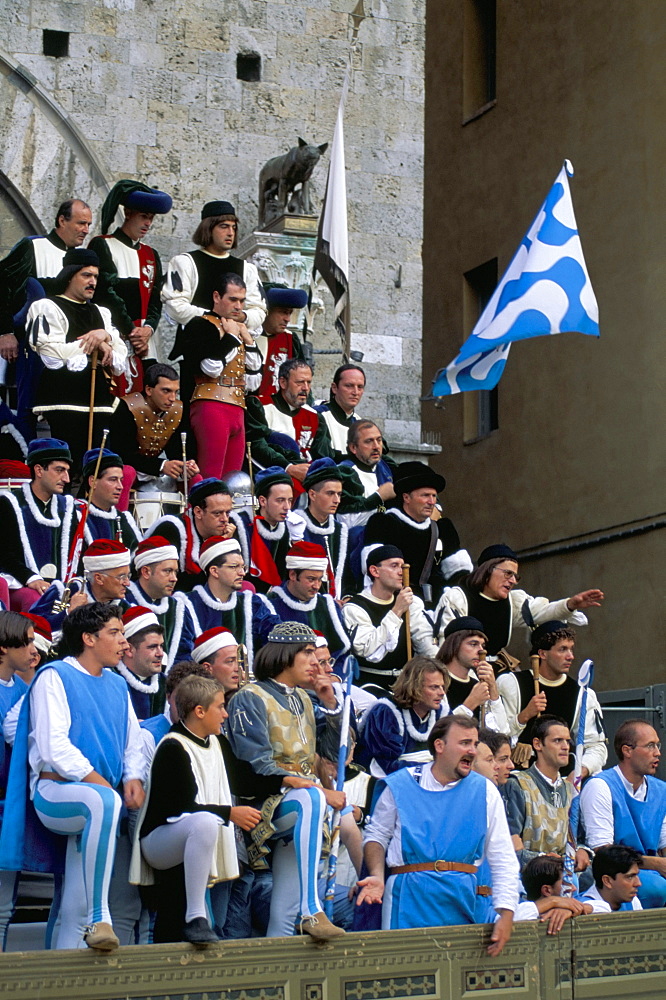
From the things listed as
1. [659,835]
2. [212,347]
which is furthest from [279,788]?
[212,347]

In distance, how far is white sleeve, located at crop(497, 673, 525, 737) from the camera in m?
10.2

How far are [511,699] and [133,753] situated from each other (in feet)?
12.6

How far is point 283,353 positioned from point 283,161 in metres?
2.55

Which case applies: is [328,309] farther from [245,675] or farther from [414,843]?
[414,843]

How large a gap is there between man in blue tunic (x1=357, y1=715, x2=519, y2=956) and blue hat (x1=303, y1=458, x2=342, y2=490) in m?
3.95

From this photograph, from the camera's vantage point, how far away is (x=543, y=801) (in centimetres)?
867

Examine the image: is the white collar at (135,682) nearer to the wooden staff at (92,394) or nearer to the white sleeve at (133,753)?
the white sleeve at (133,753)

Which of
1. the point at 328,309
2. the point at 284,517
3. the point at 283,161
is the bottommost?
the point at 284,517

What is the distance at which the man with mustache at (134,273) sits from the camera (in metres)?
11.9

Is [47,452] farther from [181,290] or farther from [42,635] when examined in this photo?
[181,290]

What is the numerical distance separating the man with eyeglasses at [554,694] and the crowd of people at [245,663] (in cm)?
2

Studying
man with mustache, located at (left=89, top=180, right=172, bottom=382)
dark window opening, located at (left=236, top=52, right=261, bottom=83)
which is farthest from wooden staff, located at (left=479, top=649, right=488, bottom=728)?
dark window opening, located at (left=236, top=52, right=261, bottom=83)

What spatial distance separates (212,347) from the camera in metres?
11.4

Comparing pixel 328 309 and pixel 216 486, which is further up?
pixel 328 309
